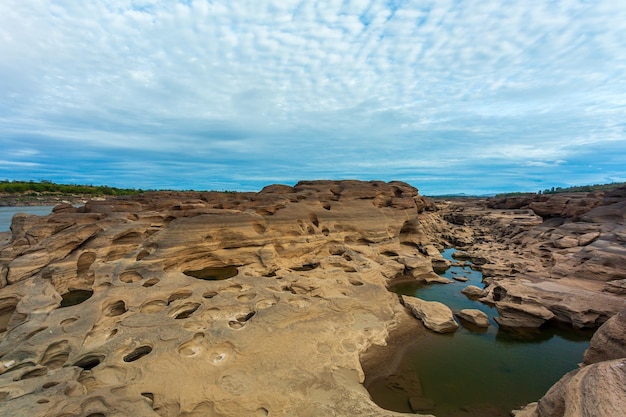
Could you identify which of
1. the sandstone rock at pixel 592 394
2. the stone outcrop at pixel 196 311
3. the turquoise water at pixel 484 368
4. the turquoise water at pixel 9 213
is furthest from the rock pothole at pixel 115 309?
the turquoise water at pixel 9 213

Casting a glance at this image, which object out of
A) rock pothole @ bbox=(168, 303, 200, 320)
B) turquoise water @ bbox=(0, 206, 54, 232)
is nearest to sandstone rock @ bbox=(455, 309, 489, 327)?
rock pothole @ bbox=(168, 303, 200, 320)

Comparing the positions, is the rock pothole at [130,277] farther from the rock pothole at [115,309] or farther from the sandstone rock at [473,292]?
the sandstone rock at [473,292]

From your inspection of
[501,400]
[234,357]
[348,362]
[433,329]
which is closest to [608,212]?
[433,329]

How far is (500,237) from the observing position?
24.8m

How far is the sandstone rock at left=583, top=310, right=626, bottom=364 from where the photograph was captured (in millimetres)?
4422

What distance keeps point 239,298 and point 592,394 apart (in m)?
8.07

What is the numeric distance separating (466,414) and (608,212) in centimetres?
1876

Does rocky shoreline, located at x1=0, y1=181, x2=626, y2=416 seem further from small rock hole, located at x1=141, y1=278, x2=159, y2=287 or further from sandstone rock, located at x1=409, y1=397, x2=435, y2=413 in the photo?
sandstone rock, located at x1=409, y1=397, x2=435, y2=413

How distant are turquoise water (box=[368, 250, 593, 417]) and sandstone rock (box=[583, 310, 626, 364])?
2.38 m

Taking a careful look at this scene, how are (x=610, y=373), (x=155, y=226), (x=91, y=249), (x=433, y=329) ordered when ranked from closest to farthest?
(x=610, y=373)
(x=433, y=329)
(x=91, y=249)
(x=155, y=226)

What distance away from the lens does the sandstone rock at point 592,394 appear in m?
3.14

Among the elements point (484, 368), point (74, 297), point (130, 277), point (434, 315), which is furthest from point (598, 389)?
point (74, 297)

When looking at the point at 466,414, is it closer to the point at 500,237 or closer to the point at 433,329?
the point at 433,329

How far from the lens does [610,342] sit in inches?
179
